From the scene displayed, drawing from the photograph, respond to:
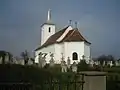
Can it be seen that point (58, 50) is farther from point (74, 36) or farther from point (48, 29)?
point (48, 29)

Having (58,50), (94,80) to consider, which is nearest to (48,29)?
(58,50)

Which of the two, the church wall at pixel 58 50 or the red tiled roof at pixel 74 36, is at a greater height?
the red tiled roof at pixel 74 36

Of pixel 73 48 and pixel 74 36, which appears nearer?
pixel 73 48

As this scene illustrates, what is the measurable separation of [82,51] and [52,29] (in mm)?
17379

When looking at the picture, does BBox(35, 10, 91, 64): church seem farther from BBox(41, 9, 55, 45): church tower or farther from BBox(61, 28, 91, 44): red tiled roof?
BBox(41, 9, 55, 45): church tower

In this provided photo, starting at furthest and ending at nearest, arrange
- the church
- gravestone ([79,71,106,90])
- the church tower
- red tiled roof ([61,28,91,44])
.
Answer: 1. the church tower
2. red tiled roof ([61,28,91,44])
3. the church
4. gravestone ([79,71,106,90])

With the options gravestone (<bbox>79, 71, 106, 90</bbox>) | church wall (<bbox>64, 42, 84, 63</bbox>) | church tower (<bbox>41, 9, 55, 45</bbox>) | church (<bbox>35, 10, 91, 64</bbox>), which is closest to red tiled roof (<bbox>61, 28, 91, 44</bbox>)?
church (<bbox>35, 10, 91, 64</bbox>)

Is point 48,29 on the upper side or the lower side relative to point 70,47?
upper

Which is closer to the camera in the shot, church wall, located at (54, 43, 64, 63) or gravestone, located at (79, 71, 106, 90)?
gravestone, located at (79, 71, 106, 90)

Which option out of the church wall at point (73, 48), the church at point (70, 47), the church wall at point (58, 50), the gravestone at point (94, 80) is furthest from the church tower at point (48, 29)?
the gravestone at point (94, 80)

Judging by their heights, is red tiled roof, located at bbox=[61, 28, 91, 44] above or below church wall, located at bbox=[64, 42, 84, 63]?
above

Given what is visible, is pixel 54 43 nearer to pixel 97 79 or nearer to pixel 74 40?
pixel 74 40

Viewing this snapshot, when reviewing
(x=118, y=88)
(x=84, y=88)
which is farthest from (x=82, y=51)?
(x=84, y=88)

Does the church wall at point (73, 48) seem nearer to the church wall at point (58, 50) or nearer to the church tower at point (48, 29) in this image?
the church wall at point (58, 50)
